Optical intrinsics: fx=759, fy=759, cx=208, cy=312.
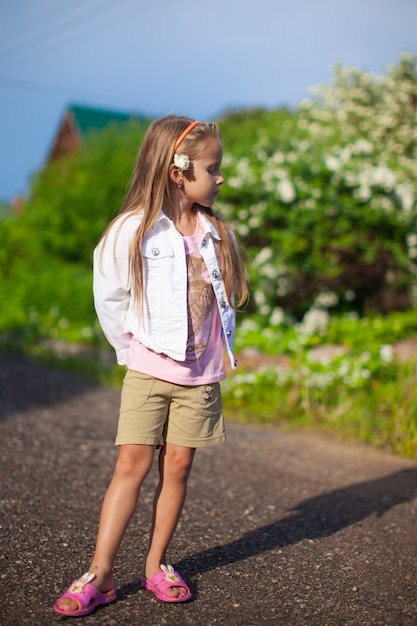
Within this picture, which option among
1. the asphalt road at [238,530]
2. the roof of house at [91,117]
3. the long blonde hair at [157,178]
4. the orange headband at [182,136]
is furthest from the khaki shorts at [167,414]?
the roof of house at [91,117]

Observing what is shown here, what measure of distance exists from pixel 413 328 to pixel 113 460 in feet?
11.0

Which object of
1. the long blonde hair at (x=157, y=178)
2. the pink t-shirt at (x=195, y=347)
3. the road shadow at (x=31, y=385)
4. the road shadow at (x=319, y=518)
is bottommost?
the road shadow at (x=319, y=518)

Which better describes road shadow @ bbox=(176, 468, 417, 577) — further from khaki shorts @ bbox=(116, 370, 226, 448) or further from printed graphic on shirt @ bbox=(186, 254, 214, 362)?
printed graphic on shirt @ bbox=(186, 254, 214, 362)

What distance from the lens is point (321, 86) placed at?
28.6 ft

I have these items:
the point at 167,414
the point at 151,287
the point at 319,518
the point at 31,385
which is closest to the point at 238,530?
the point at 319,518

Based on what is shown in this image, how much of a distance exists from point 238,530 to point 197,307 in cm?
121

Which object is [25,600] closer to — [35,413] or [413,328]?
[35,413]

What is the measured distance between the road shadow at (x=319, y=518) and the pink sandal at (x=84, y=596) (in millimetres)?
472

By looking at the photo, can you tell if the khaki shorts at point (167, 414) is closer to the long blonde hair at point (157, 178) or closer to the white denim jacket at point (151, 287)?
the white denim jacket at point (151, 287)

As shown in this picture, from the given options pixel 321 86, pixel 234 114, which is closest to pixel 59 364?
pixel 321 86

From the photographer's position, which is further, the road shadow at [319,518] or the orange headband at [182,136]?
the road shadow at [319,518]

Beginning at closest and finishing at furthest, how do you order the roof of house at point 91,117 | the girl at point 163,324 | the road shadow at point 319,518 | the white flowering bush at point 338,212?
the girl at point 163,324 < the road shadow at point 319,518 < the white flowering bush at point 338,212 < the roof of house at point 91,117

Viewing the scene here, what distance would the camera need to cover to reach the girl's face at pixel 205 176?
103 inches

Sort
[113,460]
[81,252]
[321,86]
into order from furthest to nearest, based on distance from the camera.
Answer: [81,252]
[321,86]
[113,460]
